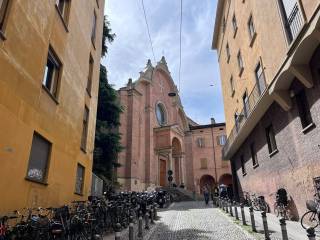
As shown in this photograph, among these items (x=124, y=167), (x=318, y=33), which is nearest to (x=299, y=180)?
(x=318, y=33)

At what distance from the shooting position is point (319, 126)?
8242mm

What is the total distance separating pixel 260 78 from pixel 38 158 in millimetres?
9955

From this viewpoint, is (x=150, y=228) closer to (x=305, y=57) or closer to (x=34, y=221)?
(x=34, y=221)

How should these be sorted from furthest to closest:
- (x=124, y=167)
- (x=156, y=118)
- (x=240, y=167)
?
(x=156, y=118) → (x=124, y=167) → (x=240, y=167)

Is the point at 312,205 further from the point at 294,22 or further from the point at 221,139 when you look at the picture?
the point at 221,139

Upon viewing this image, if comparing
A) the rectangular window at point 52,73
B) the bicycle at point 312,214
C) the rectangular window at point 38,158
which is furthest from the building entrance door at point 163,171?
the rectangular window at point 38,158

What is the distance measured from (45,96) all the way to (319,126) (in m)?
8.17

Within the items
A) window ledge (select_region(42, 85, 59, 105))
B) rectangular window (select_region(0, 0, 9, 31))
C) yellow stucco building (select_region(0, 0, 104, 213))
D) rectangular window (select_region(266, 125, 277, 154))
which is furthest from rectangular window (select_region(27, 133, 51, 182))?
rectangular window (select_region(266, 125, 277, 154))

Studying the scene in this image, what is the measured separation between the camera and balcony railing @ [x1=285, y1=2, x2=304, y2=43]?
8.57 m

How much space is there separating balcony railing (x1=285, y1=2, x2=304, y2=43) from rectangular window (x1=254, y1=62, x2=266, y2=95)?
3.03 m

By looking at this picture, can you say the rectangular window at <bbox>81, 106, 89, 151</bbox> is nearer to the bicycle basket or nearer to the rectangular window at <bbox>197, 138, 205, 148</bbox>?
the bicycle basket

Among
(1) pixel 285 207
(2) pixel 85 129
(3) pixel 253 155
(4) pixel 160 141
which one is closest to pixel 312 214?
(1) pixel 285 207

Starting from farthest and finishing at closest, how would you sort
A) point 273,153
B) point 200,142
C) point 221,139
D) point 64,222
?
point 200,142 < point 221,139 < point 273,153 < point 64,222

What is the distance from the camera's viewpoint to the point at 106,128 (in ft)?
67.3
